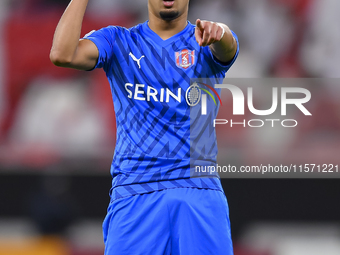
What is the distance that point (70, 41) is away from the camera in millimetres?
1811

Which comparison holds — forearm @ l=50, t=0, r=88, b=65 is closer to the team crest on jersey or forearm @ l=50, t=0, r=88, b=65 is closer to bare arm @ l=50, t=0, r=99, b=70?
bare arm @ l=50, t=0, r=99, b=70

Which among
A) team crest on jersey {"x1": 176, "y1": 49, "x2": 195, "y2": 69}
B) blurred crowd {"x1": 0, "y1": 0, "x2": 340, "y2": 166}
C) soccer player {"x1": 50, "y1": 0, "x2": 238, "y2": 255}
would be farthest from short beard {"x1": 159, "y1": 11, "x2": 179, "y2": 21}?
blurred crowd {"x1": 0, "y1": 0, "x2": 340, "y2": 166}

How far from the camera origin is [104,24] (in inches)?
148

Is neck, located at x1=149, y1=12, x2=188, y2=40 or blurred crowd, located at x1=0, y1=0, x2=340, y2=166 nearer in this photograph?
neck, located at x1=149, y1=12, x2=188, y2=40

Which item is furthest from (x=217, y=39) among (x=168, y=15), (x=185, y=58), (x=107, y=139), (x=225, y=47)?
(x=107, y=139)

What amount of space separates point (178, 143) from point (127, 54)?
47 centimetres

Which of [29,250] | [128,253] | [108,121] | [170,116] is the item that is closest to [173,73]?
[170,116]

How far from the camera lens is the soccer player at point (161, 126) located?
1810mm

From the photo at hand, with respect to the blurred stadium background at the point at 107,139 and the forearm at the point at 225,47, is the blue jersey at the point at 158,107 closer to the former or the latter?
the forearm at the point at 225,47

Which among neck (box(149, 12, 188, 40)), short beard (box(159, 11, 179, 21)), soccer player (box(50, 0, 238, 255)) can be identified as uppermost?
short beard (box(159, 11, 179, 21))

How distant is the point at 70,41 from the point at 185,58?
1.65 feet

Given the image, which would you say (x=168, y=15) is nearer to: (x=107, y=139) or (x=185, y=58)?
(x=185, y=58)

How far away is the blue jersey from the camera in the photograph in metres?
1.87

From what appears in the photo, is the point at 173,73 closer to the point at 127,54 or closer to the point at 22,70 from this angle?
the point at 127,54
